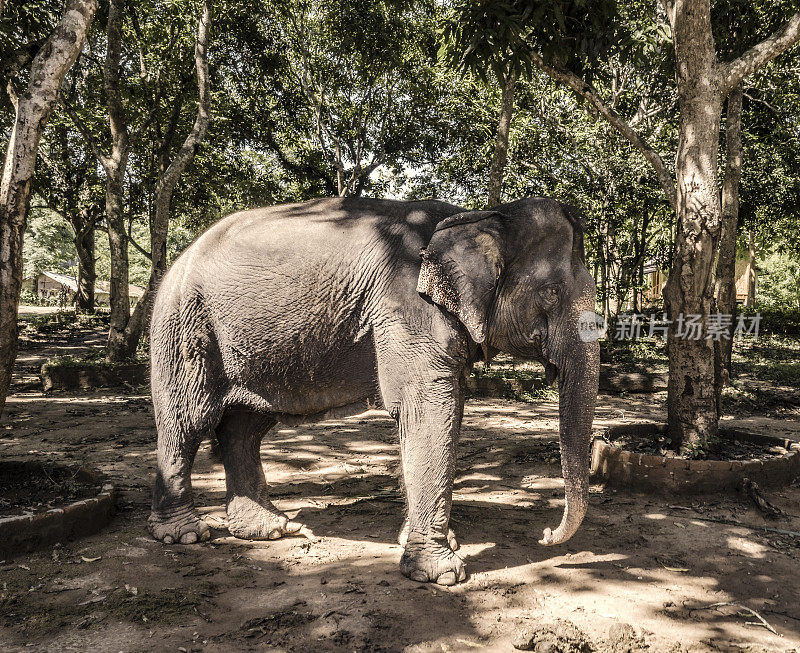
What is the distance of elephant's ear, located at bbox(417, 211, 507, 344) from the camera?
345 centimetres

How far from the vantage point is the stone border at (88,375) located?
10.7 metres

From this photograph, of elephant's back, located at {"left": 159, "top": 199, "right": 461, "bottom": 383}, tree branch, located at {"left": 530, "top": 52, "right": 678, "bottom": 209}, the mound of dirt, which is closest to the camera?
the mound of dirt

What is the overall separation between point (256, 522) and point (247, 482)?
0.99 ft

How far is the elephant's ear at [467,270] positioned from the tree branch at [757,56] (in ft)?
12.0

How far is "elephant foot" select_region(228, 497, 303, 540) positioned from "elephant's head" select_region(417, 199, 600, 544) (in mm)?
1879

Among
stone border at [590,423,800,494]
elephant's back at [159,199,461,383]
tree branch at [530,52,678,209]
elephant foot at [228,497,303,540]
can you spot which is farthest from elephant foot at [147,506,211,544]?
tree branch at [530,52,678,209]

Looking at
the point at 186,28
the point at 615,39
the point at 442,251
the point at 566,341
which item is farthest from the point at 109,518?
the point at 186,28

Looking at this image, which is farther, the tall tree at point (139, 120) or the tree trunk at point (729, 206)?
the tall tree at point (139, 120)

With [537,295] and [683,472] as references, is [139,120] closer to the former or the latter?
[537,295]

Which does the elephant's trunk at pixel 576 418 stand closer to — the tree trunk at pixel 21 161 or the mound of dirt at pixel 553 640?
the mound of dirt at pixel 553 640

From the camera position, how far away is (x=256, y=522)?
14.1 feet

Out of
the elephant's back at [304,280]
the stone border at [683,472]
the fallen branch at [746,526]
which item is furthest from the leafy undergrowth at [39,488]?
the fallen branch at [746,526]

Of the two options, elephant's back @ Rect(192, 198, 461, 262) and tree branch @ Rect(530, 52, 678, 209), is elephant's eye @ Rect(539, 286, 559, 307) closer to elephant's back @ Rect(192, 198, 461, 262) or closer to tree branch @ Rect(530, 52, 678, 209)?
elephant's back @ Rect(192, 198, 461, 262)

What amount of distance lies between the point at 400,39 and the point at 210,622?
1401cm
